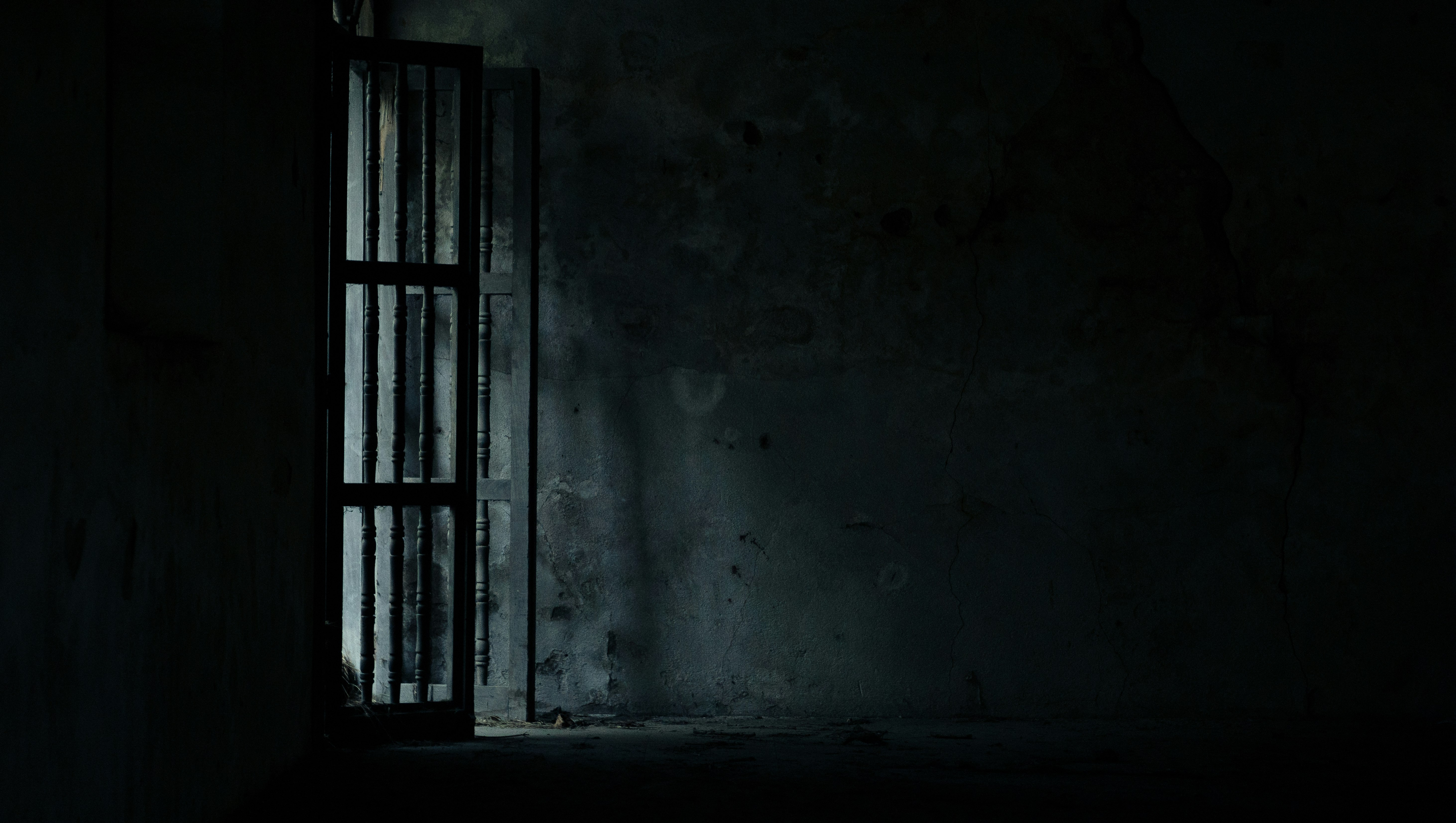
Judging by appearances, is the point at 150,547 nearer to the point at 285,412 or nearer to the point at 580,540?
the point at 285,412

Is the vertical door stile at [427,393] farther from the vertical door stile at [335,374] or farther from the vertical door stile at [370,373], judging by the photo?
the vertical door stile at [335,374]

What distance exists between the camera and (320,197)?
3.09 meters

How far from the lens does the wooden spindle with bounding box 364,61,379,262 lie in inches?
136

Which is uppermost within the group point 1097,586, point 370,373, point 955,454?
point 370,373

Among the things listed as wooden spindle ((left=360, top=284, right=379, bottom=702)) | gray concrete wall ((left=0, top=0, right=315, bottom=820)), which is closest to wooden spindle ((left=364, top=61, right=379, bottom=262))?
wooden spindle ((left=360, top=284, right=379, bottom=702))

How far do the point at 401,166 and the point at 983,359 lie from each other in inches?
77.3

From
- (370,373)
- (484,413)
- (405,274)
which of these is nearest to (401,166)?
(405,274)

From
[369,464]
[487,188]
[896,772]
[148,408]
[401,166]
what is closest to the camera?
[148,408]

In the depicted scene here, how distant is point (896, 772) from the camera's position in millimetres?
2865

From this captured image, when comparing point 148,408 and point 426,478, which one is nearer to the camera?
point 148,408

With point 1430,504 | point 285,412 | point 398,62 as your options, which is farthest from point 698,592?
point 1430,504

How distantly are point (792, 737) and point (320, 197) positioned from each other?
1996 mm

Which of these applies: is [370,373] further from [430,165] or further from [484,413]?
[430,165]

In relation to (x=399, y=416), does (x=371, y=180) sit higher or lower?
higher
